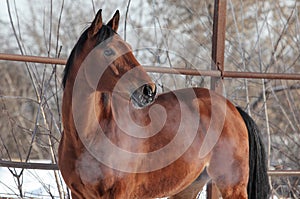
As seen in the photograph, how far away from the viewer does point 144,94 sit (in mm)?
2502

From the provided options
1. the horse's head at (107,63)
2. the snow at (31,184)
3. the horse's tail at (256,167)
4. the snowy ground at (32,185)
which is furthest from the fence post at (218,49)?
the snow at (31,184)

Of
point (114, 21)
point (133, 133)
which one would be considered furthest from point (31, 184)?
point (114, 21)

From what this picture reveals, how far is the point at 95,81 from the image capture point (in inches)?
106

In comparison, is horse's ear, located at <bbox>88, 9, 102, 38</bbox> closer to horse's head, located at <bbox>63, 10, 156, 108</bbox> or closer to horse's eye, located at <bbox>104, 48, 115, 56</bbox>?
horse's head, located at <bbox>63, 10, 156, 108</bbox>

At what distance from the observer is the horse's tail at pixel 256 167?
11.1 ft

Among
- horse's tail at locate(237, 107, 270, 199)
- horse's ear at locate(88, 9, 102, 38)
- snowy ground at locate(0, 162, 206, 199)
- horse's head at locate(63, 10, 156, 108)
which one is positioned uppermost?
horse's ear at locate(88, 9, 102, 38)

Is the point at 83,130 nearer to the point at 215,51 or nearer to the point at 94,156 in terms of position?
the point at 94,156

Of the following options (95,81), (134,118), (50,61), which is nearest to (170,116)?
(134,118)

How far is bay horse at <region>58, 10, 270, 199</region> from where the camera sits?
104 inches

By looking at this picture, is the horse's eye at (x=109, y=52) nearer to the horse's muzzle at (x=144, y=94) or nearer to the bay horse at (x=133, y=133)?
the bay horse at (x=133, y=133)

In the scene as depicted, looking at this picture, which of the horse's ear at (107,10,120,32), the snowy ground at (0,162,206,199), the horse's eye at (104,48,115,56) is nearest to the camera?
the horse's eye at (104,48,115,56)

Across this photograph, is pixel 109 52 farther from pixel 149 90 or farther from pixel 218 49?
pixel 218 49

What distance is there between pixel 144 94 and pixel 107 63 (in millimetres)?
264

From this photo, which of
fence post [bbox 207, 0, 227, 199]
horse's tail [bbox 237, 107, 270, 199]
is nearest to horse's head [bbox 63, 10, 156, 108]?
horse's tail [bbox 237, 107, 270, 199]
